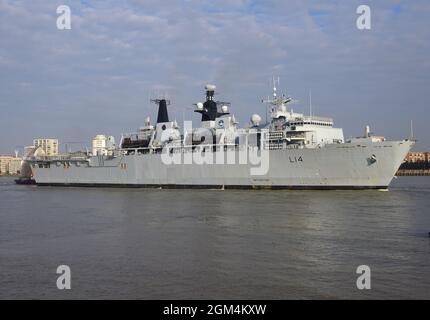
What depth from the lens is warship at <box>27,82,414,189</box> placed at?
28.0 metres

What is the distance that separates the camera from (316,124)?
106ft

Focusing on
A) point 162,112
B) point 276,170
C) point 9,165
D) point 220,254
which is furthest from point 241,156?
point 9,165

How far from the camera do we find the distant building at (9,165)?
14562 centimetres

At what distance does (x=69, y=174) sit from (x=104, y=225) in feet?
112

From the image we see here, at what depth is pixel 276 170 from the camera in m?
31.4

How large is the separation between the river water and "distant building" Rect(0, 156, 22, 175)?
139 m

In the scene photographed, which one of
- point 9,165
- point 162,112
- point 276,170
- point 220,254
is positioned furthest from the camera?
point 9,165

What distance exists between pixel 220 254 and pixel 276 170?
21425 millimetres

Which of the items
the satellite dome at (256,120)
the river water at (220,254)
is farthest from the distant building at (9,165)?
the river water at (220,254)

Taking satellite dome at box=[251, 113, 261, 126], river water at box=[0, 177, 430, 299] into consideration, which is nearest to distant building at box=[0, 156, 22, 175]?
satellite dome at box=[251, 113, 261, 126]

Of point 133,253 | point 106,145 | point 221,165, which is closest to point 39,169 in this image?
point 106,145

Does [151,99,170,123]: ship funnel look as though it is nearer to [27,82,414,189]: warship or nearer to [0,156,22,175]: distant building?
[27,82,414,189]: warship

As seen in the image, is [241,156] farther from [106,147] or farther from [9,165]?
[9,165]

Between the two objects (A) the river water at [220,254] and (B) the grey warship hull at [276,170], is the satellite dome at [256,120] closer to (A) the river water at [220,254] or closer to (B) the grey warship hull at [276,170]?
(B) the grey warship hull at [276,170]
